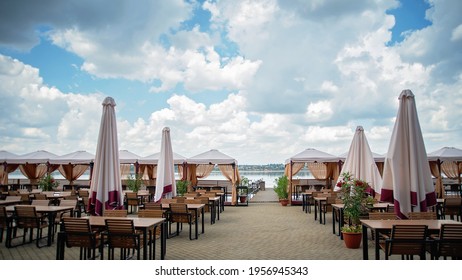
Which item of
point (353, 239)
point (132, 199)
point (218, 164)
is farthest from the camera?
point (218, 164)

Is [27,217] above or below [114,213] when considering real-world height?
below

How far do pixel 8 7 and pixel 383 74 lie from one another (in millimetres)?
6667

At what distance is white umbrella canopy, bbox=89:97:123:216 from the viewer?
20.5 feet

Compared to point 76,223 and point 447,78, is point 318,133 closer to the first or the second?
point 447,78

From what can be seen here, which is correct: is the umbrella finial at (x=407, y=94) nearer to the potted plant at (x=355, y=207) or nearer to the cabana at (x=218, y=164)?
the potted plant at (x=355, y=207)

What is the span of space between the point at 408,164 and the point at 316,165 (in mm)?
13302

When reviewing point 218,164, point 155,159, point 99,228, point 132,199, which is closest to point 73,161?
point 155,159

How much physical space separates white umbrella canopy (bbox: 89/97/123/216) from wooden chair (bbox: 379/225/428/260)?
481 centimetres

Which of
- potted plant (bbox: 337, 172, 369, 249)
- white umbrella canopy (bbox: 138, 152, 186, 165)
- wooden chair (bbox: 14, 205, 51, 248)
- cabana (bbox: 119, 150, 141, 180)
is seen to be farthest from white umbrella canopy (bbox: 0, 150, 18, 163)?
potted plant (bbox: 337, 172, 369, 249)

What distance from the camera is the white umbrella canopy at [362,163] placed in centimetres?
937

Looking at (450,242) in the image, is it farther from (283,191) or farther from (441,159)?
(441,159)

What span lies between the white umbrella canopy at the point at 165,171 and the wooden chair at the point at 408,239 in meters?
6.48

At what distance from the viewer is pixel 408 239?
423 centimetres
